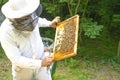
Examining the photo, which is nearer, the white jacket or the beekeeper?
the beekeeper

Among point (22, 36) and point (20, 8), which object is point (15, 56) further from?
point (20, 8)

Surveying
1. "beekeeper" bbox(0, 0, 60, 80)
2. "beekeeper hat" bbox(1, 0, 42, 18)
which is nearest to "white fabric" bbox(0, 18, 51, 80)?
"beekeeper" bbox(0, 0, 60, 80)

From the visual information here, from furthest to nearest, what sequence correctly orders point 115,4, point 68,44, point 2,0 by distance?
point 115,4
point 2,0
point 68,44

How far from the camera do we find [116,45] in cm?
583

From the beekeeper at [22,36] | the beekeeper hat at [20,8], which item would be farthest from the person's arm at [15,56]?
the beekeeper hat at [20,8]

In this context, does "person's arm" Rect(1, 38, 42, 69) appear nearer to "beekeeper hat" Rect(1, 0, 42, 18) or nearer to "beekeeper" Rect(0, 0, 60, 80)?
"beekeeper" Rect(0, 0, 60, 80)

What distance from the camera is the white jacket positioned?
8.98 feet

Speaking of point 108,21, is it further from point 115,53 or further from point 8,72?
point 8,72

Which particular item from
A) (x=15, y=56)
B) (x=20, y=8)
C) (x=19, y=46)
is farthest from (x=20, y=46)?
(x=20, y=8)

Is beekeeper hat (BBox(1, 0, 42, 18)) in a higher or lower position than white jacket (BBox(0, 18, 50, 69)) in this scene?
higher

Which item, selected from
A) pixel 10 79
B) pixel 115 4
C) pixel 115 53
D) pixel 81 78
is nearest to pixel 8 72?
pixel 10 79

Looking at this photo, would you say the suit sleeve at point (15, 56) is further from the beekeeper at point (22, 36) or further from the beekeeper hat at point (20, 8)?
the beekeeper hat at point (20, 8)

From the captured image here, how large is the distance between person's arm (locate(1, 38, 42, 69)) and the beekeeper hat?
0.27 metres

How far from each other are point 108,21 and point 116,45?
1.67 ft
